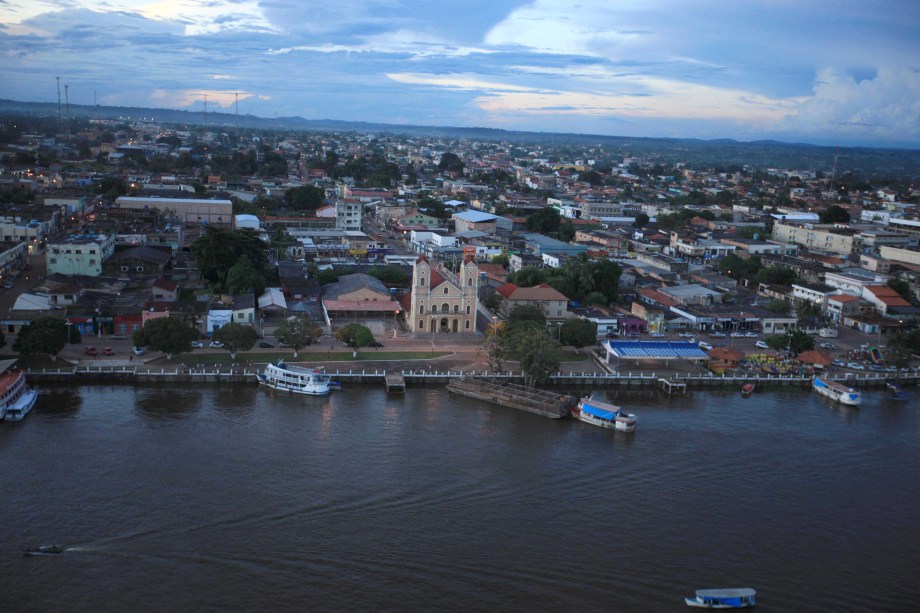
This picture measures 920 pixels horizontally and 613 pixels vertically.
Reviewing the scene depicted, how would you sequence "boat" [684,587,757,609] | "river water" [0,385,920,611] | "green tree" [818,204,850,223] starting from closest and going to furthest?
"boat" [684,587,757,609] < "river water" [0,385,920,611] < "green tree" [818,204,850,223]

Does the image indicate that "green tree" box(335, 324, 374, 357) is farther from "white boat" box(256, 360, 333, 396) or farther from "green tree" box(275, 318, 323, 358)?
"white boat" box(256, 360, 333, 396)

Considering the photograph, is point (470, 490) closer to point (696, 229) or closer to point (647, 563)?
point (647, 563)

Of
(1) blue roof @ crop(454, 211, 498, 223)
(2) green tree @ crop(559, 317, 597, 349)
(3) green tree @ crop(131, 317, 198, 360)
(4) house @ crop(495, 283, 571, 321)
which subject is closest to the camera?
(3) green tree @ crop(131, 317, 198, 360)

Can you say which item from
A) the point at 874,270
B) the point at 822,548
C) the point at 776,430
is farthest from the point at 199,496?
the point at 874,270

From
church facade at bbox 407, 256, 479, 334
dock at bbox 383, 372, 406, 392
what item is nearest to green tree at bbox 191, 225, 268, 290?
church facade at bbox 407, 256, 479, 334

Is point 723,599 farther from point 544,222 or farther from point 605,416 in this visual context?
point 544,222

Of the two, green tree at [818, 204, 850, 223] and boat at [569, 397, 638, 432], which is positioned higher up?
green tree at [818, 204, 850, 223]

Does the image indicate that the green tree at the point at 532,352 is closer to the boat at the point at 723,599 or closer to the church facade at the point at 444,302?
the church facade at the point at 444,302
